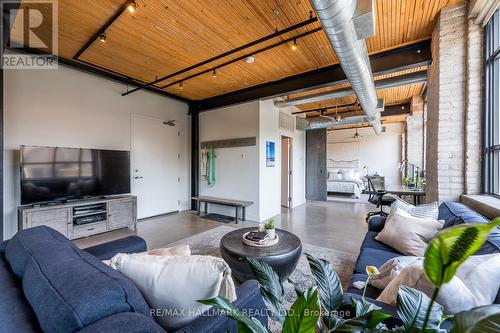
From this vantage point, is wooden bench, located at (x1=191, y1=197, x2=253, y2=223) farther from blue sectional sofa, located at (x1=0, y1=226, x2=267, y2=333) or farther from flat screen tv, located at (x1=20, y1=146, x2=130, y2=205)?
blue sectional sofa, located at (x1=0, y1=226, x2=267, y2=333)

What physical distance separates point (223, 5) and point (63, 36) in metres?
2.34

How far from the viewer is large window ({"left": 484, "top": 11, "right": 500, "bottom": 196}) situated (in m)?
2.31

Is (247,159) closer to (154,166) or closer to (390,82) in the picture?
(154,166)

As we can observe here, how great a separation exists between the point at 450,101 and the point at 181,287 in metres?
3.49

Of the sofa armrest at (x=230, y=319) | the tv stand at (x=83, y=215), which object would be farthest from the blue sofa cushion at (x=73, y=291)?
the tv stand at (x=83, y=215)

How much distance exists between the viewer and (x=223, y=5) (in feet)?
7.91

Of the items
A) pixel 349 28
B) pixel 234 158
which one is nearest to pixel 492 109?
pixel 349 28

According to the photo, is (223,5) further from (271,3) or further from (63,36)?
(63,36)

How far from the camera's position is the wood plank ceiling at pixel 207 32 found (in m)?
2.44

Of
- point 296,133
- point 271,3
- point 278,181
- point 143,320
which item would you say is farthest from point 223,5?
point 296,133

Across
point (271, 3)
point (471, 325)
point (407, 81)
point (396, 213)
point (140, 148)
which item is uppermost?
point (271, 3)

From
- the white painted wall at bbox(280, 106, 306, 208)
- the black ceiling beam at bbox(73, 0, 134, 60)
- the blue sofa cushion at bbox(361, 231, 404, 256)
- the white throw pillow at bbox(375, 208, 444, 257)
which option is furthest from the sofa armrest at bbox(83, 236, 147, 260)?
the white painted wall at bbox(280, 106, 306, 208)

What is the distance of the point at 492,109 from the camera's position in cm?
Answer: 240

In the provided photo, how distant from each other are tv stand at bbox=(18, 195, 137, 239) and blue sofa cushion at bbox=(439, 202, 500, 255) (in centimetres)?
459
